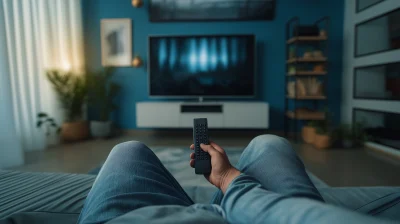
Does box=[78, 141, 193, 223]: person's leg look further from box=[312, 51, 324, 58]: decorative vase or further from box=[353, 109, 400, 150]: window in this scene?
box=[312, 51, 324, 58]: decorative vase

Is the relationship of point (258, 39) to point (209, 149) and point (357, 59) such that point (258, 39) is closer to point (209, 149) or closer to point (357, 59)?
point (357, 59)

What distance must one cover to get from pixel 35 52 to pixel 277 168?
3281 mm

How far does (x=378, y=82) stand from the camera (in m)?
3.09

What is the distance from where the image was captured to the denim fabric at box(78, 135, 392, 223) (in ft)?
1.28

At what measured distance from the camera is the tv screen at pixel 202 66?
3.82m

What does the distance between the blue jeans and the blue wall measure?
3340 mm

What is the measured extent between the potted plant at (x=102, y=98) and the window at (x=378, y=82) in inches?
122

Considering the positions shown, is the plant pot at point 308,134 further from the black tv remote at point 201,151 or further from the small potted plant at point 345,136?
the black tv remote at point 201,151

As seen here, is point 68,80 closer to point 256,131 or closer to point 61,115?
point 61,115

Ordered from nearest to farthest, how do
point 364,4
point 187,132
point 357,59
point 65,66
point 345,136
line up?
point 345,136, point 364,4, point 357,59, point 65,66, point 187,132

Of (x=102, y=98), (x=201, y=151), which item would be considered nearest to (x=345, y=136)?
(x=201, y=151)

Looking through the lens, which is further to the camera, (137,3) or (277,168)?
(137,3)

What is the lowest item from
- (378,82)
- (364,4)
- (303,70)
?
(378,82)

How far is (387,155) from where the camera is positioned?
9.41ft
